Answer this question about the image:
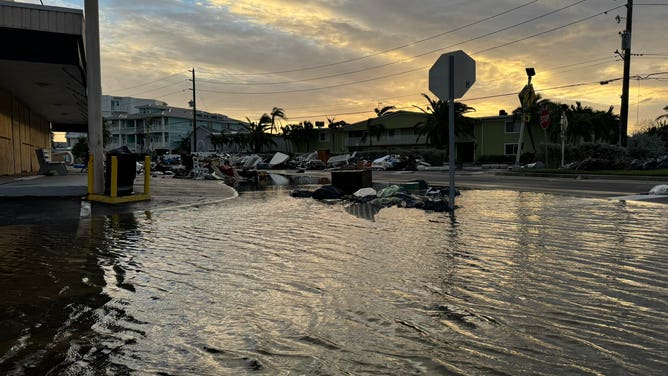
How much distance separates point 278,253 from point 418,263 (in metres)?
1.94

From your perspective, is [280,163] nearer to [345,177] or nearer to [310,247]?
[345,177]

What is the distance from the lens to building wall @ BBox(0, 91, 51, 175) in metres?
21.3

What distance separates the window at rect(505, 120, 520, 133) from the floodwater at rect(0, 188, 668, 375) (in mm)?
56145

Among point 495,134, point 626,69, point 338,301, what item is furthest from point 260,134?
point 338,301

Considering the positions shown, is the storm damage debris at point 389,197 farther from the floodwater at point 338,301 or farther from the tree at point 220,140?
the tree at point 220,140

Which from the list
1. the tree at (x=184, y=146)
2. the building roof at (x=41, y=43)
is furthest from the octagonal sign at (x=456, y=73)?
the tree at (x=184, y=146)

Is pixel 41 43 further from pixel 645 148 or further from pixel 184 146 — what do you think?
pixel 184 146

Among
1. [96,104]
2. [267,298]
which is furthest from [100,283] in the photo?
[96,104]

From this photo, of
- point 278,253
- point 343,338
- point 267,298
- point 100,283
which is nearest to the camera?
point 343,338

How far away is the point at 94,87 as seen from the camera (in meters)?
13.3

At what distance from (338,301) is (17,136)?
2577 cm

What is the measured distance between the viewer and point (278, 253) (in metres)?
6.61

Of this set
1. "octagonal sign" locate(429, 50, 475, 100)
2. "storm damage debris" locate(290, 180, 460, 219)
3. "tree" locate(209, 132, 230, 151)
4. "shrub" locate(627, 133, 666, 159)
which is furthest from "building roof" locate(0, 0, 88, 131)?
"tree" locate(209, 132, 230, 151)

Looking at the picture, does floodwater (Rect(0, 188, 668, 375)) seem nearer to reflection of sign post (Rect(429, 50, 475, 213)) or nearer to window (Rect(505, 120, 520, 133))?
reflection of sign post (Rect(429, 50, 475, 213))
